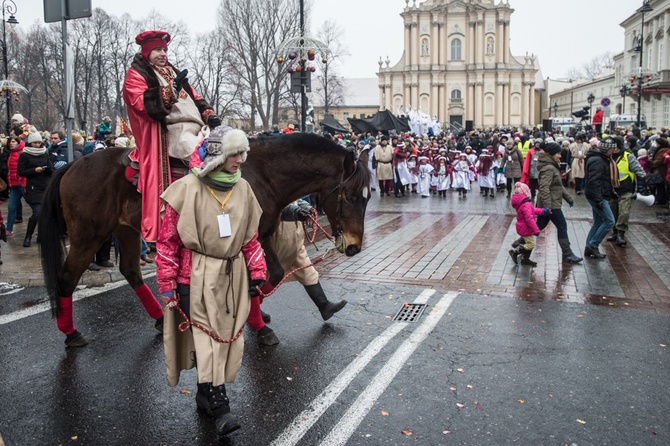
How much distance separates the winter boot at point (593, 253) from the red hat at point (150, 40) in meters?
7.45

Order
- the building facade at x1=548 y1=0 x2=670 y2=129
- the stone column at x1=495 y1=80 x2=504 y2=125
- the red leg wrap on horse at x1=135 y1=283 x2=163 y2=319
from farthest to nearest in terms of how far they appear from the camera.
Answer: the stone column at x1=495 y1=80 x2=504 y2=125
the building facade at x1=548 y1=0 x2=670 y2=129
the red leg wrap on horse at x1=135 y1=283 x2=163 y2=319

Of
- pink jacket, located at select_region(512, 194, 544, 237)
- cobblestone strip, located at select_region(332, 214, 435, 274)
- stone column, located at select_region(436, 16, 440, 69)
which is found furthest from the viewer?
stone column, located at select_region(436, 16, 440, 69)

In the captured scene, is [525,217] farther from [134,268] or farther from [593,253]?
[134,268]

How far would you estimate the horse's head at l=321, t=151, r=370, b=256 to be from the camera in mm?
5145

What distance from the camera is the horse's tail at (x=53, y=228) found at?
5.59 meters

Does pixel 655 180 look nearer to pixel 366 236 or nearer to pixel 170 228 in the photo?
pixel 366 236

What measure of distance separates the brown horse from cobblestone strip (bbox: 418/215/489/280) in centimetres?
338

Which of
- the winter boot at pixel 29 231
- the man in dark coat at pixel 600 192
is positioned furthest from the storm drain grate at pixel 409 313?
the winter boot at pixel 29 231

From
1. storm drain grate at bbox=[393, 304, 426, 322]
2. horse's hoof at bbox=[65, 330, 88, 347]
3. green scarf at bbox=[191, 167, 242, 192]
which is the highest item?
green scarf at bbox=[191, 167, 242, 192]

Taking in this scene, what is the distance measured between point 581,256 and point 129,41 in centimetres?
4535

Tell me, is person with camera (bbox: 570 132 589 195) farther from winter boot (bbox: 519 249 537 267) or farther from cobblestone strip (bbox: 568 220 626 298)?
winter boot (bbox: 519 249 537 267)

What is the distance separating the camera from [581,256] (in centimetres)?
Result: 959

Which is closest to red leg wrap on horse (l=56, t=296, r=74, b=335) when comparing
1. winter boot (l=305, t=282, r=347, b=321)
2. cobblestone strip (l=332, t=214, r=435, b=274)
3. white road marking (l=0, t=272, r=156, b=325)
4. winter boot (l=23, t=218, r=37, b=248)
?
white road marking (l=0, t=272, r=156, b=325)

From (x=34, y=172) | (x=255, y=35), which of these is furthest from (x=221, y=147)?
(x=255, y=35)
